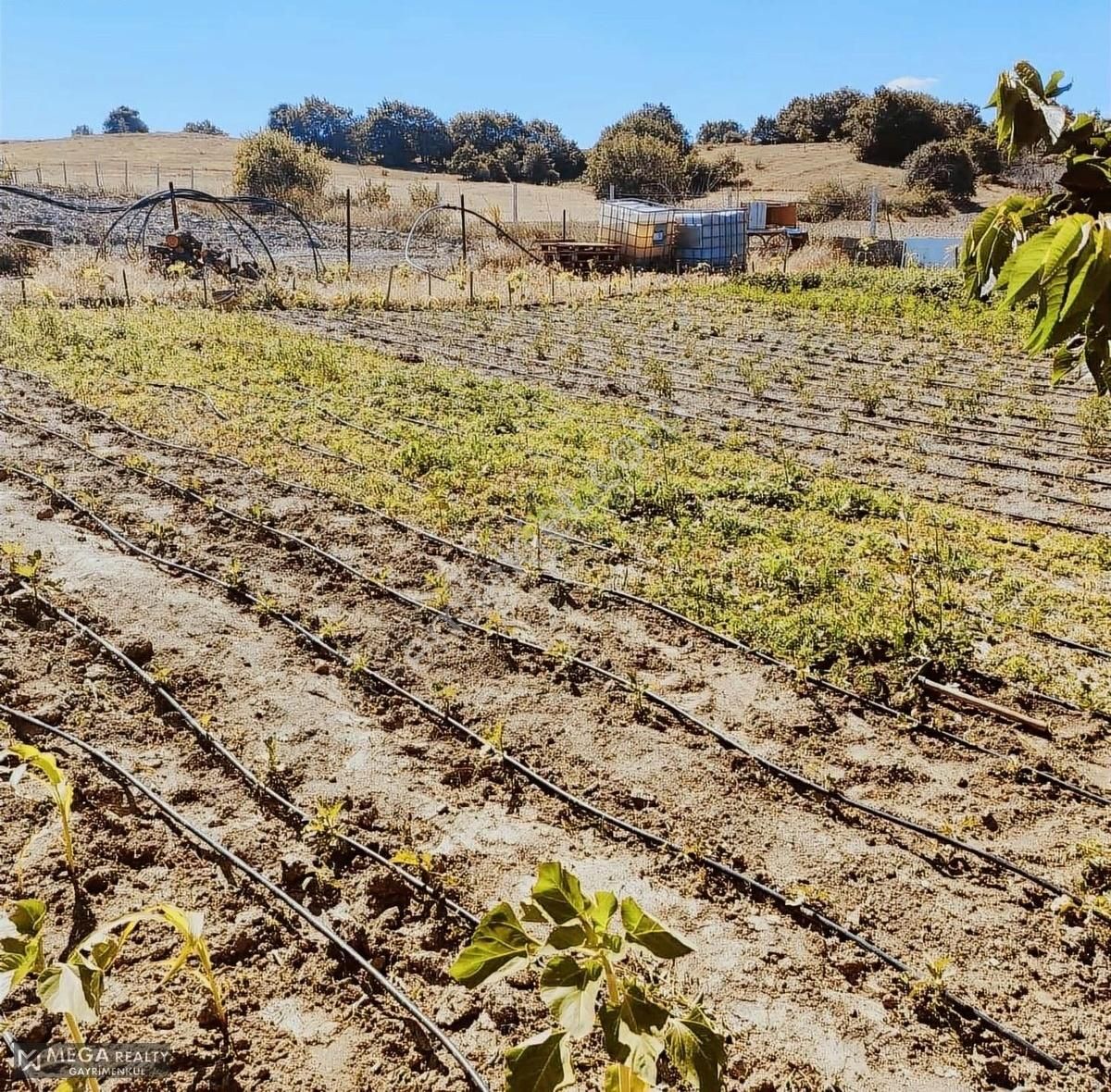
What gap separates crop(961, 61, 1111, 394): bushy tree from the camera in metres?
1.15

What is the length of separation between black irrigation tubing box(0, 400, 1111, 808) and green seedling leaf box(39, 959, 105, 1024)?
9.67ft

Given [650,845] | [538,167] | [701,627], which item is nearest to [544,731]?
[650,845]

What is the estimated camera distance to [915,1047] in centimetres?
232

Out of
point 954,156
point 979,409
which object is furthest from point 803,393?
point 954,156

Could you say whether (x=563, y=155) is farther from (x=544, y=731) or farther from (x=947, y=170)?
(x=544, y=731)

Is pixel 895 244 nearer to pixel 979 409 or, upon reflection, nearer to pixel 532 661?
pixel 979 409

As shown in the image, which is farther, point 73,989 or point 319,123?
point 319,123

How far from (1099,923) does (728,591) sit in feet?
7.61

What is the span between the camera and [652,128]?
4544 cm

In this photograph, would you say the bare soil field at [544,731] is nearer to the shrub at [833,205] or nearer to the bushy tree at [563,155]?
the shrub at [833,205]

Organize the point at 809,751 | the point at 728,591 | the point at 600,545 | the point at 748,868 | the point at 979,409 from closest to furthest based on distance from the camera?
the point at 748,868 → the point at 809,751 → the point at 728,591 → the point at 600,545 → the point at 979,409

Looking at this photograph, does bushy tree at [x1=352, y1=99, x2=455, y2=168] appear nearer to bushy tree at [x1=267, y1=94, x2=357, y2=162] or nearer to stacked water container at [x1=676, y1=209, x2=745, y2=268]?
bushy tree at [x1=267, y1=94, x2=357, y2=162]

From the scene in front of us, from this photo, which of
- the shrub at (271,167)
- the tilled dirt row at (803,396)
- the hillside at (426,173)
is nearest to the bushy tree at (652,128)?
the hillside at (426,173)

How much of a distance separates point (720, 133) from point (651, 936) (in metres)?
57.4
